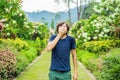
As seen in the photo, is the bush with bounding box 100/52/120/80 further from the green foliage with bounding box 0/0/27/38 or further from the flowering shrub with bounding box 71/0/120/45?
the flowering shrub with bounding box 71/0/120/45

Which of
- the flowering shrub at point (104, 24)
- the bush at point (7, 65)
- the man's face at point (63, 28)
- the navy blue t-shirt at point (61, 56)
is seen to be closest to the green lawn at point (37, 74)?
the bush at point (7, 65)

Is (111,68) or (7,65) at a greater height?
(111,68)

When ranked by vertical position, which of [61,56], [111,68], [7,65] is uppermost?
[61,56]

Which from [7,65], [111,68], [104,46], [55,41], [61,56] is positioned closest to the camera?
[55,41]

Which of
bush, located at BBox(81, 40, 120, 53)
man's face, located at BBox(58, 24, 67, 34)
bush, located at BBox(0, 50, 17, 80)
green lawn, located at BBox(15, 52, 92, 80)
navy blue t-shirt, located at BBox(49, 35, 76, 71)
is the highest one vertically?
man's face, located at BBox(58, 24, 67, 34)

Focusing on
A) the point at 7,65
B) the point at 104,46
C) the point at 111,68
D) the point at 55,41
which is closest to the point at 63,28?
the point at 55,41

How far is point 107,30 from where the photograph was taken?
73.8 ft

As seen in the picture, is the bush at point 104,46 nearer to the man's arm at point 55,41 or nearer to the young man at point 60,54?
the young man at point 60,54

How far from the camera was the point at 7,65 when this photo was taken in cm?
1271

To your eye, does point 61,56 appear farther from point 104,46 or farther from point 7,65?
point 104,46

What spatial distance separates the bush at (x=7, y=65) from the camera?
12.0 metres

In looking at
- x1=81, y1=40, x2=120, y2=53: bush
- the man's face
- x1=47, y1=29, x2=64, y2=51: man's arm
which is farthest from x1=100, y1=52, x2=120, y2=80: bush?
x1=81, y1=40, x2=120, y2=53: bush

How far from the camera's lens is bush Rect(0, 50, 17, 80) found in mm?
12000

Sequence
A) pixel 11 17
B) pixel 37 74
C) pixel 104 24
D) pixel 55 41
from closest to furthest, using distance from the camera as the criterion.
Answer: pixel 55 41
pixel 37 74
pixel 104 24
pixel 11 17
